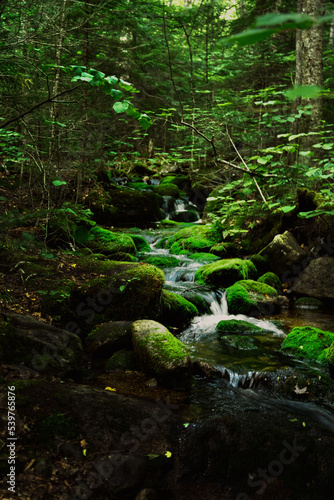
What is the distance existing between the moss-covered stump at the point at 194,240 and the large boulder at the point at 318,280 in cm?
323

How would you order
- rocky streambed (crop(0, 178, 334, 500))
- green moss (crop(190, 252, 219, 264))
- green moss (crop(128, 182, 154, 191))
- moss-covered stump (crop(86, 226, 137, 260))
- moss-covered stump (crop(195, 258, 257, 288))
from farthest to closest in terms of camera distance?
green moss (crop(128, 182, 154, 191))
green moss (crop(190, 252, 219, 264))
moss-covered stump (crop(86, 226, 137, 260))
moss-covered stump (crop(195, 258, 257, 288))
rocky streambed (crop(0, 178, 334, 500))

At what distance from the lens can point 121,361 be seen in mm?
4508

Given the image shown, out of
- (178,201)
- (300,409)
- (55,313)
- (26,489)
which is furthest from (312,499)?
(178,201)

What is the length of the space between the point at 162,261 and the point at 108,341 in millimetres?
4520

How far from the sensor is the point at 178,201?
52.2 ft

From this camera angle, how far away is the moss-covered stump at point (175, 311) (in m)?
6.22

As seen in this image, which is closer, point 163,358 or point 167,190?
point 163,358

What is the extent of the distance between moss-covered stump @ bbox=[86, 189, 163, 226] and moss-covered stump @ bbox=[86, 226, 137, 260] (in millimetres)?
3210

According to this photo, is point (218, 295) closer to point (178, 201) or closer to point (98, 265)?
point (98, 265)

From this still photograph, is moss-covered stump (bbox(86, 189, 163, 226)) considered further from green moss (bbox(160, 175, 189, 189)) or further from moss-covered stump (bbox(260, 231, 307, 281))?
moss-covered stump (bbox(260, 231, 307, 281))

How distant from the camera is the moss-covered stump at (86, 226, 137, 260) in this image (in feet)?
27.0

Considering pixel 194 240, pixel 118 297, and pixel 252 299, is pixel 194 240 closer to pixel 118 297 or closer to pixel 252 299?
pixel 252 299

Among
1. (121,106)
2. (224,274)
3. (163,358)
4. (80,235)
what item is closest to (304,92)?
(121,106)

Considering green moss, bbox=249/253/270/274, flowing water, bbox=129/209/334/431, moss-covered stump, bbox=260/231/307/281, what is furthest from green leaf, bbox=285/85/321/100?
green moss, bbox=249/253/270/274
